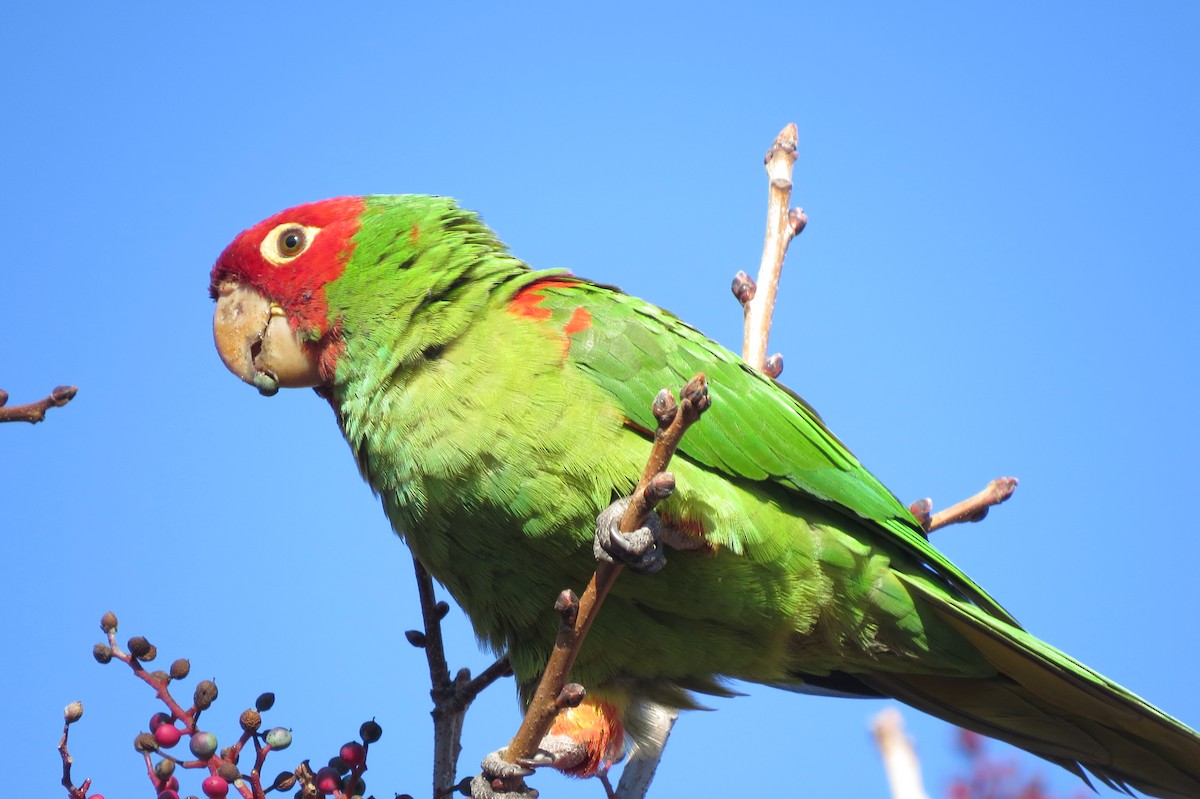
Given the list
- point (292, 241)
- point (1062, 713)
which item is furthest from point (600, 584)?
point (292, 241)

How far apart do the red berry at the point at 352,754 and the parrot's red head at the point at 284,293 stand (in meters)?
1.60

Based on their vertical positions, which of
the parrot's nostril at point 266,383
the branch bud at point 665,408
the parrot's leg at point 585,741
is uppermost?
the parrot's nostril at point 266,383

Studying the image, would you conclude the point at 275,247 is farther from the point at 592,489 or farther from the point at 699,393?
the point at 699,393

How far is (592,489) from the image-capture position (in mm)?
3754

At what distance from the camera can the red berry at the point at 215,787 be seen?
3.17 metres

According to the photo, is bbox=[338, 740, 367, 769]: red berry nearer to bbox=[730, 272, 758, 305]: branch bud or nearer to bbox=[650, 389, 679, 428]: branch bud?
bbox=[650, 389, 679, 428]: branch bud

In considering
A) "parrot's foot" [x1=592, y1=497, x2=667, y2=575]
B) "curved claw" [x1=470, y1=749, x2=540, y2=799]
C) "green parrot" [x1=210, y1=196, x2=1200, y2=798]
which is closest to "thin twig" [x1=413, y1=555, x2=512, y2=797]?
"curved claw" [x1=470, y1=749, x2=540, y2=799]

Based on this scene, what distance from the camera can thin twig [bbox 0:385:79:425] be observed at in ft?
10.2

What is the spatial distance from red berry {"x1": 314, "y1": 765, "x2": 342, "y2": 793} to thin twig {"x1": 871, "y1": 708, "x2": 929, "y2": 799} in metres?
1.67

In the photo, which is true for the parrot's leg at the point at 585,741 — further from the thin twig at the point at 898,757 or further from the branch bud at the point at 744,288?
the branch bud at the point at 744,288

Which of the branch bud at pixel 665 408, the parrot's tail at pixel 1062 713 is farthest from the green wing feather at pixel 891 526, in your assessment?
the branch bud at pixel 665 408

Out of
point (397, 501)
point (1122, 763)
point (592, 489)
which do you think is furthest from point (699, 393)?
point (1122, 763)

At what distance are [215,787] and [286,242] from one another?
2.42m

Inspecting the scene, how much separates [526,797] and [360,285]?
6.92 feet
